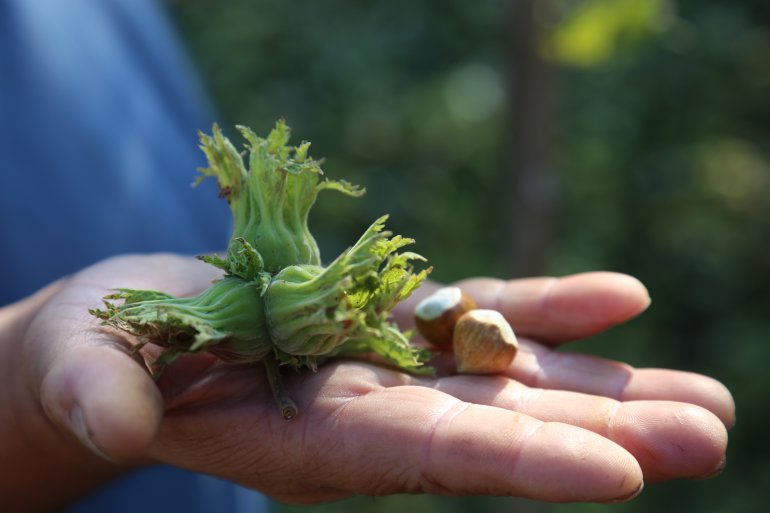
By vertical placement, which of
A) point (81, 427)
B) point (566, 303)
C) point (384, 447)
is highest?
point (81, 427)

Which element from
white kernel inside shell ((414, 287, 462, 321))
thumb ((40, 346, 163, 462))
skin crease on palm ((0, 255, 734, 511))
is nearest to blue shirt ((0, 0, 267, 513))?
skin crease on palm ((0, 255, 734, 511))

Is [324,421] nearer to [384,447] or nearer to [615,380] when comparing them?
[384,447]

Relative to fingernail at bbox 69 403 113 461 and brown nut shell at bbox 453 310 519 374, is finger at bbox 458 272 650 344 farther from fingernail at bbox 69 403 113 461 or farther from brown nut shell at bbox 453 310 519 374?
fingernail at bbox 69 403 113 461

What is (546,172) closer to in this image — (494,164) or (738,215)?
(494,164)

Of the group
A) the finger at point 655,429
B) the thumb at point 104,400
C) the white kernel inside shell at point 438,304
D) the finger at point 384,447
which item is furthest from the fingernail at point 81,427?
the white kernel inside shell at point 438,304

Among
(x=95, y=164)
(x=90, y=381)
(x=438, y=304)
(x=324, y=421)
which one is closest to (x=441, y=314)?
(x=438, y=304)
